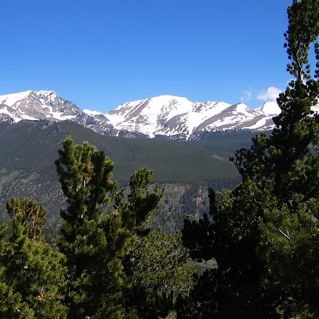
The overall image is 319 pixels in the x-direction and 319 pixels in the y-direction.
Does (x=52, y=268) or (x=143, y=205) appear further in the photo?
(x=143, y=205)

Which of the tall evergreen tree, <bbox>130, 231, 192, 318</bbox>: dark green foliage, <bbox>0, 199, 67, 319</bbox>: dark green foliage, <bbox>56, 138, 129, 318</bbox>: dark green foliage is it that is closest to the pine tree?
<bbox>56, 138, 129, 318</bbox>: dark green foliage

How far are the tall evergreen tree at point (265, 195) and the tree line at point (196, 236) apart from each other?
0.20ft

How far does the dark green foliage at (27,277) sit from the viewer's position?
23.8 meters

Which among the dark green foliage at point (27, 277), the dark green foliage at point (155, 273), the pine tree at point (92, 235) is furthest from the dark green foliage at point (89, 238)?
the dark green foliage at point (155, 273)

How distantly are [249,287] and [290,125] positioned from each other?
10336mm

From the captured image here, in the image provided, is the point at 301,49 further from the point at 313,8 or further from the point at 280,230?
the point at 280,230

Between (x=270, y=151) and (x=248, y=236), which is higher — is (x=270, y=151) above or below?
above

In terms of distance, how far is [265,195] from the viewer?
29.2 metres

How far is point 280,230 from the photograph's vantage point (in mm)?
20141

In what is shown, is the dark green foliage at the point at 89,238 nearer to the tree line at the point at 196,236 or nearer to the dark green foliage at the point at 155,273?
the tree line at the point at 196,236

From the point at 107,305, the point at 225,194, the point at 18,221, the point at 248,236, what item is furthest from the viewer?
the point at 225,194

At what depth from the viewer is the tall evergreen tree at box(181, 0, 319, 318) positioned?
1151 inches

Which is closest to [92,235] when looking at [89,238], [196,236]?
[89,238]

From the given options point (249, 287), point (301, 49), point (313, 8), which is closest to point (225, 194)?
point (249, 287)
